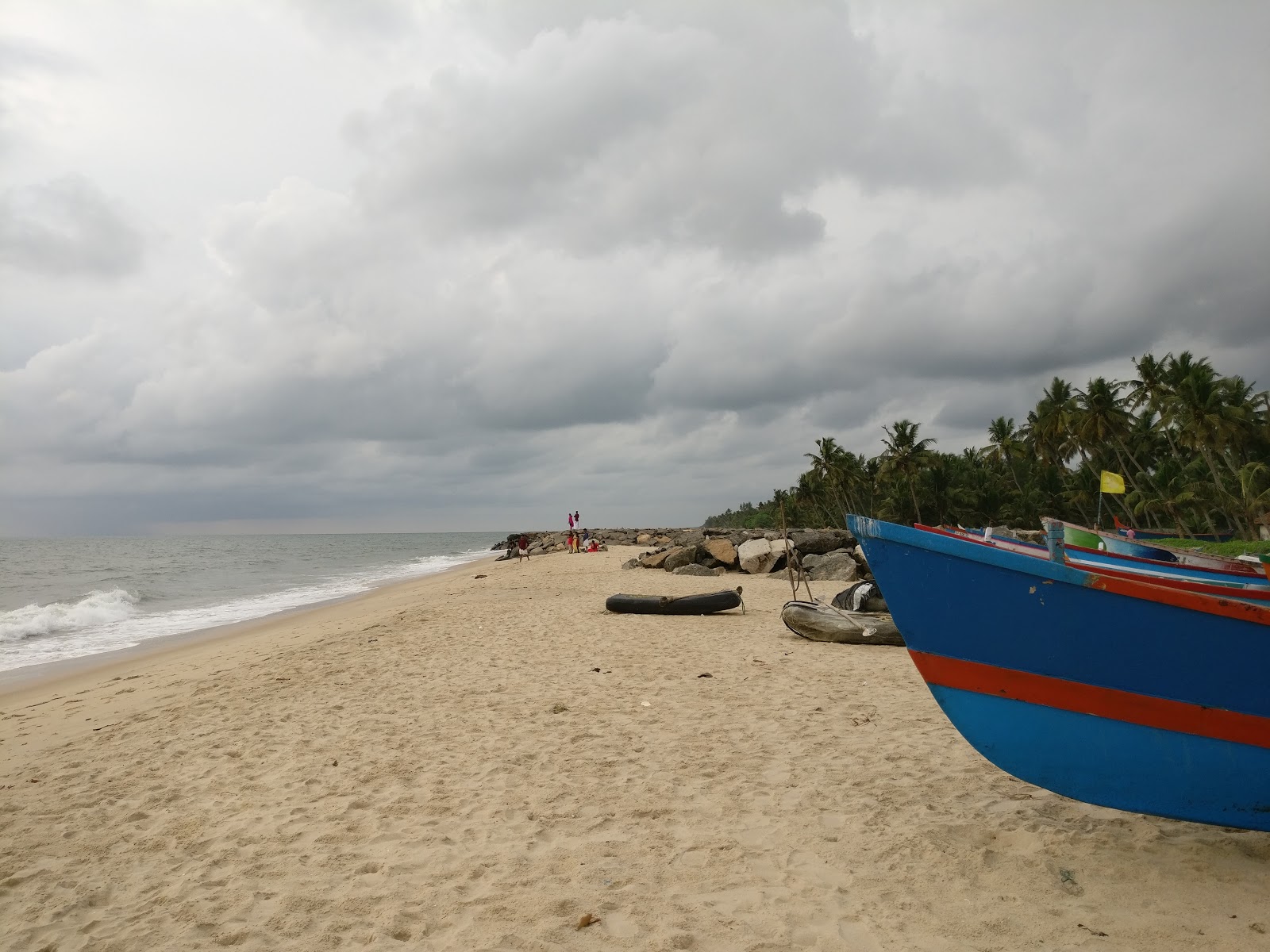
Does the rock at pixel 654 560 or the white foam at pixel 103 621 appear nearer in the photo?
the white foam at pixel 103 621

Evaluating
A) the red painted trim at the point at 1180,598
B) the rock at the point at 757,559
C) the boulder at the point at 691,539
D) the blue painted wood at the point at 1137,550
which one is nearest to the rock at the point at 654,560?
the boulder at the point at 691,539

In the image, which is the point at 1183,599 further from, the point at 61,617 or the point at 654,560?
the point at 61,617

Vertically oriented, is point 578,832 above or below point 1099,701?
below

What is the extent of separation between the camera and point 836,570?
22.1m

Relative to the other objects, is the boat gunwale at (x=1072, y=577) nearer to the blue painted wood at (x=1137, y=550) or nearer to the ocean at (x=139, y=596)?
the blue painted wood at (x=1137, y=550)

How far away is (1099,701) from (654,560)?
83.5 ft

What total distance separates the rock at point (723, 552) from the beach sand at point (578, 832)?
1687 cm

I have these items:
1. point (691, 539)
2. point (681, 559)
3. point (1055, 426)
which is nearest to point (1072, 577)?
point (681, 559)

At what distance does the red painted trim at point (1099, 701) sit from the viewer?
362 cm

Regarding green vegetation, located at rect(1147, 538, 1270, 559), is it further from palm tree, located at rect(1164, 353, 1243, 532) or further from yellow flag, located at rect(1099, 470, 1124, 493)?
palm tree, located at rect(1164, 353, 1243, 532)

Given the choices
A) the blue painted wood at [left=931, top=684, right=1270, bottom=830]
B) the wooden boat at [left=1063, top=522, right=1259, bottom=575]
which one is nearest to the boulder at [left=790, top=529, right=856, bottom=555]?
the wooden boat at [left=1063, top=522, right=1259, bottom=575]

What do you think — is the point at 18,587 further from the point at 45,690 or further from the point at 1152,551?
the point at 1152,551

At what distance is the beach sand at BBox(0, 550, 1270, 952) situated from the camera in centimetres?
356

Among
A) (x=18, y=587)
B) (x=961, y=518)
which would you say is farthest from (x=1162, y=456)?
(x=18, y=587)
